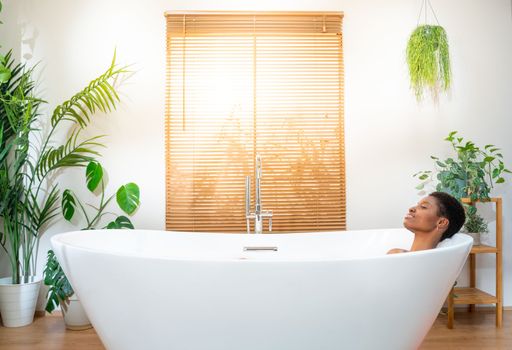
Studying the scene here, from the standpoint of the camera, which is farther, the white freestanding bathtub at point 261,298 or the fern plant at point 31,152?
the fern plant at point 31,152

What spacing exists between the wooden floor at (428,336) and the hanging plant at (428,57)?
1.65m

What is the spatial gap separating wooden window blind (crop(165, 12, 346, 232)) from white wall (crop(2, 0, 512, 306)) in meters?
0.10

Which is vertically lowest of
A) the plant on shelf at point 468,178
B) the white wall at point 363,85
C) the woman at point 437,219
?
the woman at point 437,219

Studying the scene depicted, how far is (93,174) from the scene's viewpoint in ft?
9.43

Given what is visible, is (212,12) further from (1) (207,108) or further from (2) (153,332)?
(2) (153,332)

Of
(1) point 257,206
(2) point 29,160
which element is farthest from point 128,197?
(1) point 257,206

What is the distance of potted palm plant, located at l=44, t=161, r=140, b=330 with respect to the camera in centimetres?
253

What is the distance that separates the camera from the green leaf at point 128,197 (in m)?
2.86

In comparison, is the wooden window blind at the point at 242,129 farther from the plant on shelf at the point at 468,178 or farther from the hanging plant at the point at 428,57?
the plant on shelf at the point at 468,178

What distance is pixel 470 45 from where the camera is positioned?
308cm

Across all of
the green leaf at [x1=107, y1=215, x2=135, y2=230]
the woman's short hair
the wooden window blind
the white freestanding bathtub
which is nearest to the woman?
the woman's short hair

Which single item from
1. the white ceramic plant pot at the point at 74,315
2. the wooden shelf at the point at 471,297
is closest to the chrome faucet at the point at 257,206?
the white ceramic plant pot at the point at 74,315

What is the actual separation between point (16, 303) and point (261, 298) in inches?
75.4

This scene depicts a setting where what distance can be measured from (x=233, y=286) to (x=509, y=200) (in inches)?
97.1
